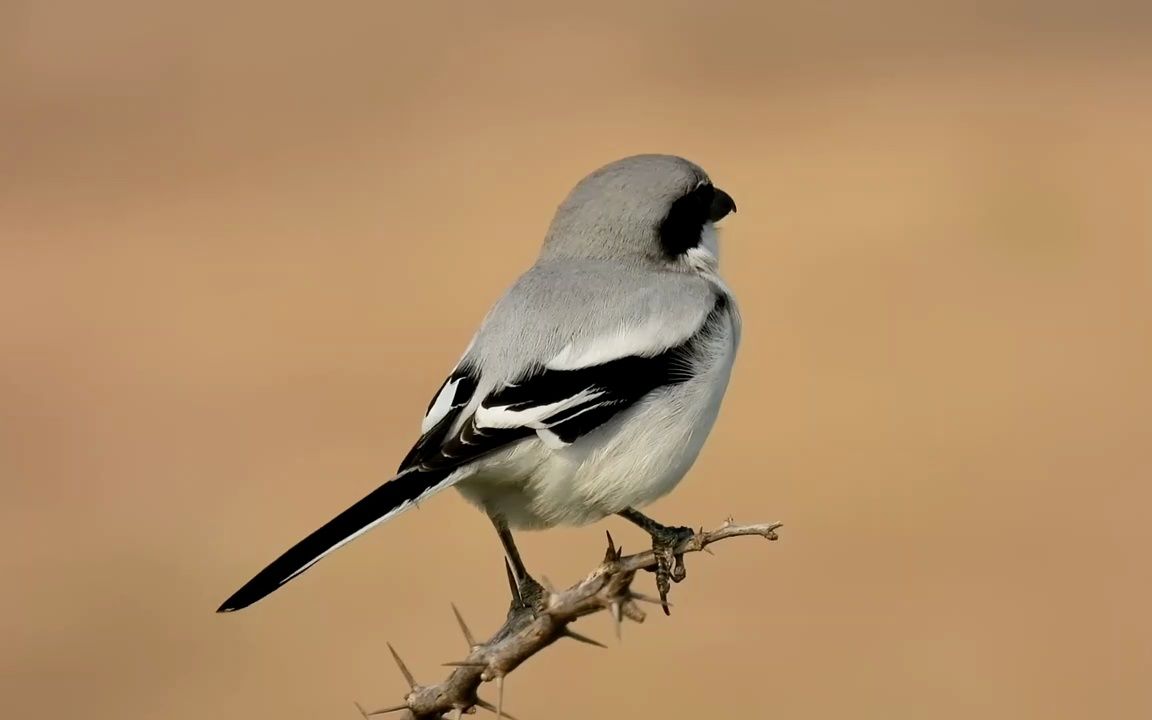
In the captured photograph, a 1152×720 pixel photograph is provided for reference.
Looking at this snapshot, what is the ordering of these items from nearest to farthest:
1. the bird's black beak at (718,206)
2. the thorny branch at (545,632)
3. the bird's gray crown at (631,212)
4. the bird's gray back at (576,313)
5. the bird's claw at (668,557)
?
the thorny branch at (545,632)
the bird's claw at (668,557)
the bird's gray back at (576,313)
the bird's gray crown at (631,212)
the bird's black beak at (718,206)

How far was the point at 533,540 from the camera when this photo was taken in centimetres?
845

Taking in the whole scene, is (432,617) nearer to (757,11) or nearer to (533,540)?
(533,540)

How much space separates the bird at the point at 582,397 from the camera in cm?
305

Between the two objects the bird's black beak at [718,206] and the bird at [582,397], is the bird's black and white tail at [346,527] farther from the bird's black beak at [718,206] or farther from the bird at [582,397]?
the bird's black beak at [718,206]

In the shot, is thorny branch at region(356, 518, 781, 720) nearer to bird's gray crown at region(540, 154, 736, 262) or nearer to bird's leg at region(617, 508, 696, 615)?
bird's leg at region(617, 508, 696, 615)

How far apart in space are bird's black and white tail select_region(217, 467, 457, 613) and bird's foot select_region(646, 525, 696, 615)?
1.36ft

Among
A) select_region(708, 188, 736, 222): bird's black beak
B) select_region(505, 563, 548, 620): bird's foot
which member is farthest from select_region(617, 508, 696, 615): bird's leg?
select_region(708, 188, 736, 222): bird's black beak

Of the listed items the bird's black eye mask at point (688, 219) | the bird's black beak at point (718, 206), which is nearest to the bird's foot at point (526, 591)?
the bird's black eye mask at point (688, 219)

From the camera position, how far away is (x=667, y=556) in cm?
294

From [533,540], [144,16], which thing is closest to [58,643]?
[533,540]

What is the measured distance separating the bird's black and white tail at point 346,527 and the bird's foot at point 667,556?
415mm

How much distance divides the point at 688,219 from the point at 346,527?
126cm

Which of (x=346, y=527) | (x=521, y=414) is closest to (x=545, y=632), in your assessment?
(x=346, y=527)

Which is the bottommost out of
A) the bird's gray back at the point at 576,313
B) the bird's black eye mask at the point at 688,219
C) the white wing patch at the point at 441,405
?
the white wing patch at the point at 441,405
